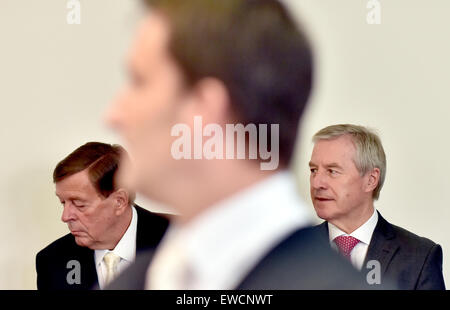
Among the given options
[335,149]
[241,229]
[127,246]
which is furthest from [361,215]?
[241,229]

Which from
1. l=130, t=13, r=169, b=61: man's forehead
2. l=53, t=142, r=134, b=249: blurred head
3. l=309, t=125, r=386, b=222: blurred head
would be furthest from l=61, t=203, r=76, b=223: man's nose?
l=130, t=13, r=169, b=61: man's forehead

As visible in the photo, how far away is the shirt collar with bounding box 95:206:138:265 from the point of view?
1421 millimetres

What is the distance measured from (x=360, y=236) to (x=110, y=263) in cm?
53

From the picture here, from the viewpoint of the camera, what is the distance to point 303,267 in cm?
65

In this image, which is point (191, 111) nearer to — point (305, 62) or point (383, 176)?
point (305, 62)

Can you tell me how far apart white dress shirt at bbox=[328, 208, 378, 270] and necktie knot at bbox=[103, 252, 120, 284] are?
0.46m

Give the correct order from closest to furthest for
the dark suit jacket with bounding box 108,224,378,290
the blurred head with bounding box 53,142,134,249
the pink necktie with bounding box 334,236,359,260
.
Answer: the dark suit jacket with bounding box 108,224,378,290
the pink necktie with bounding box 334,236,359,260
the blurred head with bounding box 53,142,134,249

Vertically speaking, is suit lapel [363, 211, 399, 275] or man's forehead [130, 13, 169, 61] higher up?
man's forehead [130, 13, 169, 61]

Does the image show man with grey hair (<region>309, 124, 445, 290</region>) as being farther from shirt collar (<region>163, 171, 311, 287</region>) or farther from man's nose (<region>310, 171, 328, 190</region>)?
shirt collar (<region>163, 171, 311, 287</region>)

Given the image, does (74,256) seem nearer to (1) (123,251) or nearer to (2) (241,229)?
(1) (123,251)

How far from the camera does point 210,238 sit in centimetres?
70

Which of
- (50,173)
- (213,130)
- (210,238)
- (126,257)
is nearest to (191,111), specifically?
(213,130)

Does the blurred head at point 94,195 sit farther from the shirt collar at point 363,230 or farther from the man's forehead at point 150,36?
the man's forehead at point 150,36

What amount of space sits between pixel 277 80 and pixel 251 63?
0.11 ft
